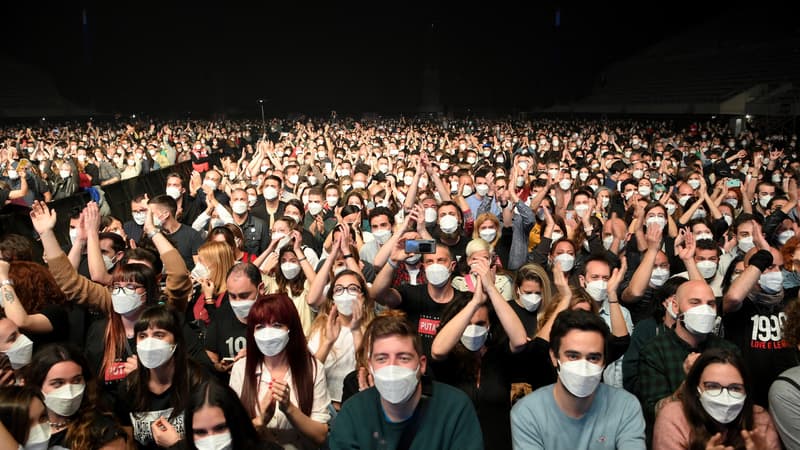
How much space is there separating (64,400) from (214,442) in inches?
35.1

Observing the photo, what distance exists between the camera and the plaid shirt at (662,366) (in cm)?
390

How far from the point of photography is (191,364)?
3748 millimetres

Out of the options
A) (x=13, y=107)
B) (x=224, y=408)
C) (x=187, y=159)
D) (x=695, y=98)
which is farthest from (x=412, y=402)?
(x=13, y=107)

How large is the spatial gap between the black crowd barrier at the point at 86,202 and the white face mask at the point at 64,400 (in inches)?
218

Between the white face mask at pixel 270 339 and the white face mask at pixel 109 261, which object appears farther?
the white face mask at pixel 109 261

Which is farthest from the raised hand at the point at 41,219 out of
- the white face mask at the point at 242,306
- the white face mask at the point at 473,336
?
the white face mask at the point at 473,336

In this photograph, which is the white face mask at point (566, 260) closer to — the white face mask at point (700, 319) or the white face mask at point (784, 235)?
the white face mask at point (700, 319)

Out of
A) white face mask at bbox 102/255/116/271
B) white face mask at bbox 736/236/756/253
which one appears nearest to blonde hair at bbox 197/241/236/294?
white face mask at bbox 102/255/116/271

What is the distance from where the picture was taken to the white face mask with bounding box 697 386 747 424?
3.16 metres

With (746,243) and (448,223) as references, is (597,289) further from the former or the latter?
(746,243)

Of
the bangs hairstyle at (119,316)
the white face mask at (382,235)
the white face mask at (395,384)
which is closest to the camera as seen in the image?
the white face mask at (395,384)

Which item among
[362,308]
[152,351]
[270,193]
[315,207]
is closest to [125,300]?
[152,351]

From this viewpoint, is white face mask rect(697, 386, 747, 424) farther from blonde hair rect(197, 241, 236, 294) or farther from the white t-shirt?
blonde hair rect(197, 241, 236, 294)

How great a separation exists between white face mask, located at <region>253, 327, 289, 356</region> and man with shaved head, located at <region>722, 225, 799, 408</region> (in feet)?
9.78
